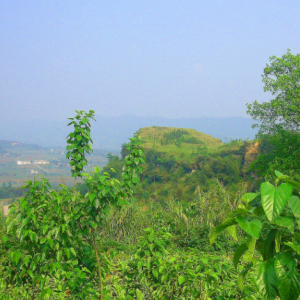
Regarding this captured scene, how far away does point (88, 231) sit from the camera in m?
3.08

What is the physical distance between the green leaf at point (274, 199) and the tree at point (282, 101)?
43.9 ft

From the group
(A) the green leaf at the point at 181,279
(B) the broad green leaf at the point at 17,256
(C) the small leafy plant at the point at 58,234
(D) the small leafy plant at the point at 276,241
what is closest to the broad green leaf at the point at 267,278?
(D) the small leafy plant at the point at 276,241

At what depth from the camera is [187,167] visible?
28031 millimetres

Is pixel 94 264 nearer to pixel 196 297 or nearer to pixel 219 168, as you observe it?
pixel 196 297

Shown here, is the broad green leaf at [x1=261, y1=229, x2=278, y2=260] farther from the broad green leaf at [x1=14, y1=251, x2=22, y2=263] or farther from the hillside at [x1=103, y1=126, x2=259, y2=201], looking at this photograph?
the hillside at [x1=103, y1=126, x2=259, y2=201]

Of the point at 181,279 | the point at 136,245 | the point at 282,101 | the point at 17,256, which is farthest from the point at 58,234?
the point at 282,101

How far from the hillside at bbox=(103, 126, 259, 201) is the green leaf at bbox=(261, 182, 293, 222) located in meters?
19.7

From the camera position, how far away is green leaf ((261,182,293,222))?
3.62 ft

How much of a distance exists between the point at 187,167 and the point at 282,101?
570 inches

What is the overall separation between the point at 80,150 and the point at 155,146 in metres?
28.7

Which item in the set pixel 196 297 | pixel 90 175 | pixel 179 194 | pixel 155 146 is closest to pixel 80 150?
pixel 90 175

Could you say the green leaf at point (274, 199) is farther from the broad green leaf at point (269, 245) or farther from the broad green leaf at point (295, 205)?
the broad green leaf at point (269, 245)

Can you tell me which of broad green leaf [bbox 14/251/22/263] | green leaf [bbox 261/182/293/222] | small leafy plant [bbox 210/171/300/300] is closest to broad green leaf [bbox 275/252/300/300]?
small leafy plant [bbox 210/171/300/300]

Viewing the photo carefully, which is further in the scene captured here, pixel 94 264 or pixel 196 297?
pixel 94 264
